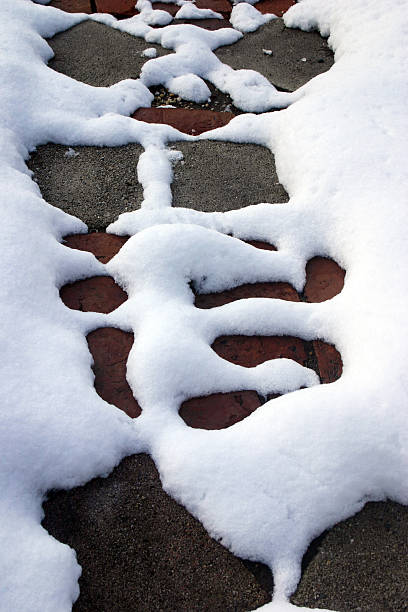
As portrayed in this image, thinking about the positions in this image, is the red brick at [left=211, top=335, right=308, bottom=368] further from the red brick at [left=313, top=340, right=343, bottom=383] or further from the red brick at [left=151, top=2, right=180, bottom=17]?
the red brick at [left=151, top=2, right=180, bottom=17]

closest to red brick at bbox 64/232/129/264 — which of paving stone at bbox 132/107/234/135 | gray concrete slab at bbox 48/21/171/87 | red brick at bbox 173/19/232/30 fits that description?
paving stone at bbox 132/107/234/135

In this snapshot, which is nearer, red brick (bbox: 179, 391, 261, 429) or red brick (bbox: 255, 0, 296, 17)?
red brick (bbox: 179, 391, 261, 429)

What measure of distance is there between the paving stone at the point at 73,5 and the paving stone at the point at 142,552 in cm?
285

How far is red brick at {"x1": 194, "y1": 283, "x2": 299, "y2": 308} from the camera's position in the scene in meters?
1.75

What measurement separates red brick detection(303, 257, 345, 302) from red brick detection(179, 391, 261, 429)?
0.44 meters

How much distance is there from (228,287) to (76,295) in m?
0.49

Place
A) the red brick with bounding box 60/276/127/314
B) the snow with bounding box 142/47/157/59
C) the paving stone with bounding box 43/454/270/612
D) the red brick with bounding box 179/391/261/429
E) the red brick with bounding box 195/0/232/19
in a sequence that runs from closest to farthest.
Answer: the paving stone with bounding box 43/454/270/612, the red brick with bounding box 179/391/261/429, the red brick with bounding box 60/276/127/314, the snow with bounding box 142/47/157/59, the red brick with bounding box 195/0/232/19

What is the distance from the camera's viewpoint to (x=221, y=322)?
1.67m

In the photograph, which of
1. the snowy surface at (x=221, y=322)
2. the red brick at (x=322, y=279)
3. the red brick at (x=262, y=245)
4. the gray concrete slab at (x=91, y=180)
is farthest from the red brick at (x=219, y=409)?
the gray concrete slab at (x=91, y=180)

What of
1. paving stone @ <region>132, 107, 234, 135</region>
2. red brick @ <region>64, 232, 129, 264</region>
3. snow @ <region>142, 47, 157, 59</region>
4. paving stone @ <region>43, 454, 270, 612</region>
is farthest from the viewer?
snow @ <region>142, 47, 157, 59</region>

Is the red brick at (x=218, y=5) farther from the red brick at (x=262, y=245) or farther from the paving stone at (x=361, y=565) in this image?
the paving stone at (x=361, y=565)

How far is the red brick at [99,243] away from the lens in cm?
189

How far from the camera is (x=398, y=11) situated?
2.79m

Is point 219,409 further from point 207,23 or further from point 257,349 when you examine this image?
point 207,23
